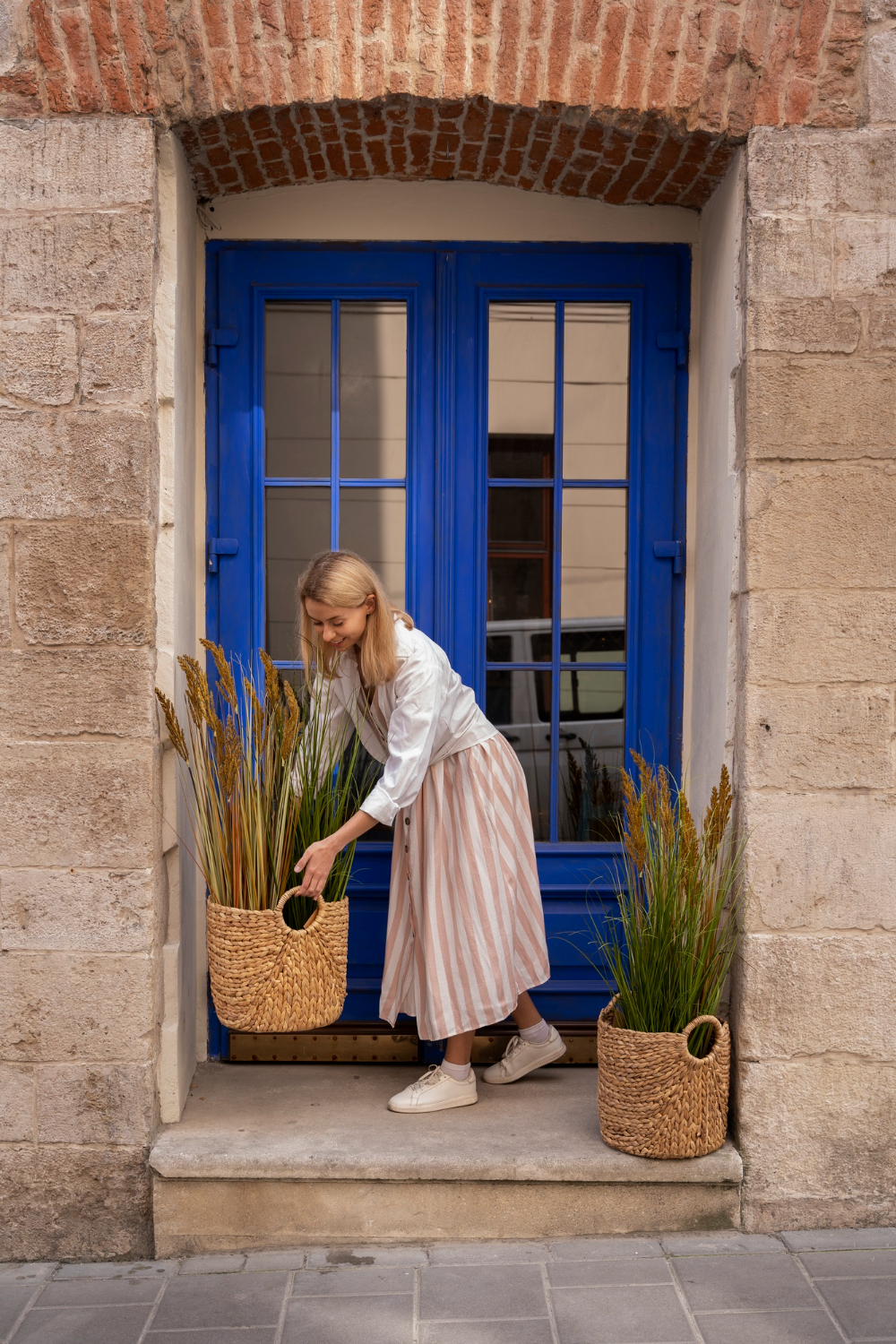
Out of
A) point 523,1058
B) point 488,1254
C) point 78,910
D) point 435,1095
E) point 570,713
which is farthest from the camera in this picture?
point 570,713

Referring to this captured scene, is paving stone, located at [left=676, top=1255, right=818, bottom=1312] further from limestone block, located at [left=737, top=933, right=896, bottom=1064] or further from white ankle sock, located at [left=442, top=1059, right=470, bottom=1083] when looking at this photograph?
white ankle sock, located at [left=442, top=1059, right=470, bottom=1083]

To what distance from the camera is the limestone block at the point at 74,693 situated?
3.00 m

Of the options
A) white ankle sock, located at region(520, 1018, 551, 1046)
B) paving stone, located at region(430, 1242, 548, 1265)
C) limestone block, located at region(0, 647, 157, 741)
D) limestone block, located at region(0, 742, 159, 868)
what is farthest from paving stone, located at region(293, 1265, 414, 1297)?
limestone block, located at region(0, 647, 157, 741)

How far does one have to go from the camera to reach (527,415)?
12.1 feet

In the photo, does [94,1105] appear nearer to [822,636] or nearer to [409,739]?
[409,739]

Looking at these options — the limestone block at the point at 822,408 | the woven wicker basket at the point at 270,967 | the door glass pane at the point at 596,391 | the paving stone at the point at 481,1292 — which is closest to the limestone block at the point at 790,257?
the limestone block at the point at 822,408

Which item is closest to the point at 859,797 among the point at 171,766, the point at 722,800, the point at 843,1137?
the point at 722,800

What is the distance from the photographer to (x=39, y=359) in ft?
9.86

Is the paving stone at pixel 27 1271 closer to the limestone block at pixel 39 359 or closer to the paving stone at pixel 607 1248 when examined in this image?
the paving stone at pixel 607 1248

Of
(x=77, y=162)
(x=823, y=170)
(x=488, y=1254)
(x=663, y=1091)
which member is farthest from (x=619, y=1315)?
(x=77, y=162)

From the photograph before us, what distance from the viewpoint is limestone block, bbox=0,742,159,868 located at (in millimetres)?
3000

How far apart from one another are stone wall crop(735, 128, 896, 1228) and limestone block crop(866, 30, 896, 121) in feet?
0.49

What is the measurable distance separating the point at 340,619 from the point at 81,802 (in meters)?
0.85

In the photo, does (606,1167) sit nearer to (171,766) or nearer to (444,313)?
(171,766)
